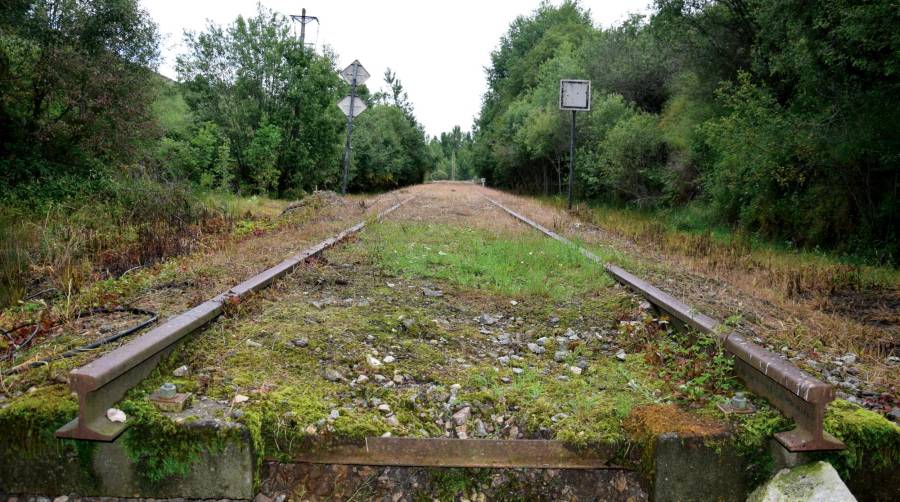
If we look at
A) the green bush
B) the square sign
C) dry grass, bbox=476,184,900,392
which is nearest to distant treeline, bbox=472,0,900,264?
the green bush

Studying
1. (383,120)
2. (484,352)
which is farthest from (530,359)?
(383,120)

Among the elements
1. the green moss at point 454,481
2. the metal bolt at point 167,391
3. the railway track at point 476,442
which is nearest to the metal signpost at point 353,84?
the railway track at point 476,442

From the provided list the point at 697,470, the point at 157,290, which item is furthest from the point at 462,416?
the point at 157,290

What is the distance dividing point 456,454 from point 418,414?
1.23ft

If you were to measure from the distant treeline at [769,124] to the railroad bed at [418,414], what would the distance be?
6.82 m

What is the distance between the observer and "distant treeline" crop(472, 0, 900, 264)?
845 centimetres

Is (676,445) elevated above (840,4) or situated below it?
below

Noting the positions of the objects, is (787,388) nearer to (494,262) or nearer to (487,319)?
(487,319)

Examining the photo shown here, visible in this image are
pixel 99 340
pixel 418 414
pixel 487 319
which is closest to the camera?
pixel 418 414

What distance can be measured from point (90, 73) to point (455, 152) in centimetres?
16063

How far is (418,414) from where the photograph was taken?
2.58 metres

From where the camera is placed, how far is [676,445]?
7.29 feet

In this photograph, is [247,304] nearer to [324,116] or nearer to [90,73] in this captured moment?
[90,73]

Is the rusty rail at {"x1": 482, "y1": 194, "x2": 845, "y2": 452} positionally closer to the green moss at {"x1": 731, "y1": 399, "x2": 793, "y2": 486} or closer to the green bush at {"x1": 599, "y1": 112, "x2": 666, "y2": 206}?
the green moss at {"x1": 731, "y1": 399, "x2": 793, "y2": 486}
